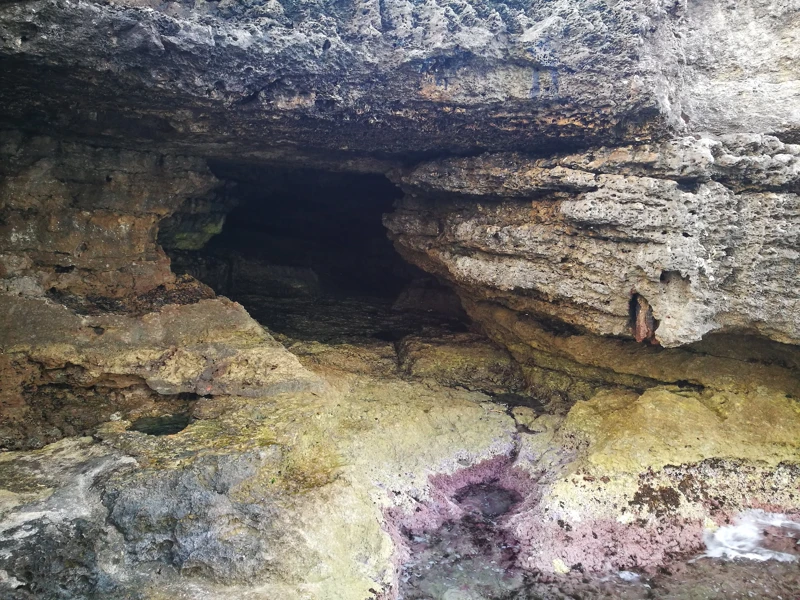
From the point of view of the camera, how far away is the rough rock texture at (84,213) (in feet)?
18.9

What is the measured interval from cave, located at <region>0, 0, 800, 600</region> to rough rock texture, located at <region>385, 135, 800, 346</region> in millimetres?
26

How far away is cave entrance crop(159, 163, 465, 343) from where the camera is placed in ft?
27.1

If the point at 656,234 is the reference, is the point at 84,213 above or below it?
below

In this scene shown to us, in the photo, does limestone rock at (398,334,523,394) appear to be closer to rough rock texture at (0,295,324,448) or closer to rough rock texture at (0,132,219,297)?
rough rock texture at (0,295,324,448)

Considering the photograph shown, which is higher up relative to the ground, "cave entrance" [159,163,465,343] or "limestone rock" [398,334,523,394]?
"cave entrance" [159,163,465,343]

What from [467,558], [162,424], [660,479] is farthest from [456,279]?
[162,424]

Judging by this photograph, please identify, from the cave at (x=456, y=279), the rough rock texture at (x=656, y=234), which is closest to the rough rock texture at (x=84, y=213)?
the cave at (x=456, y=279)

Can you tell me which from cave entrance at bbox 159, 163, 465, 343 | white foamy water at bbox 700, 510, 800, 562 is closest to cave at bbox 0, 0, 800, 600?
white foamy water at bbox 700, 510, 800, 562

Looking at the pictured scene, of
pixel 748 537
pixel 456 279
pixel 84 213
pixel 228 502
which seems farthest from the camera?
pixel 456 279

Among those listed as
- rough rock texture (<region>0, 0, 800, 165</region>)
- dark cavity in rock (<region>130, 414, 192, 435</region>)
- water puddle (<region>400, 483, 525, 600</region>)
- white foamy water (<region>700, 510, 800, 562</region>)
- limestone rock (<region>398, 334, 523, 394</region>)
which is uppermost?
rough rock texture (<region>0, 0, 800, 165</region>)

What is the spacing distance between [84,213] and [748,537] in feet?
23.3

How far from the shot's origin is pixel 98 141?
5.98 metres

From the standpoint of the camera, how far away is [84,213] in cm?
612

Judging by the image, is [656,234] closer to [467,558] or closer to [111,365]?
[467,558]
